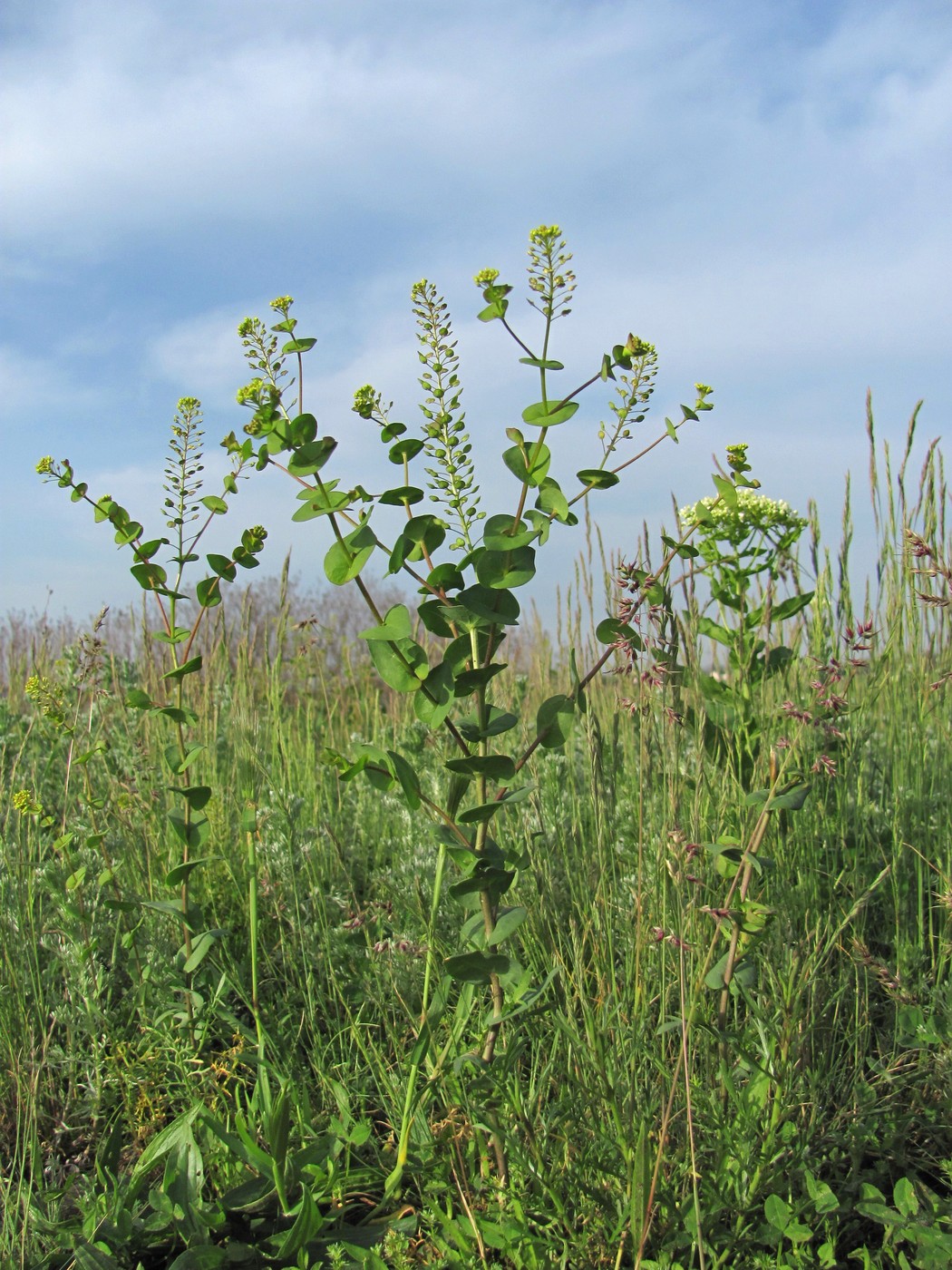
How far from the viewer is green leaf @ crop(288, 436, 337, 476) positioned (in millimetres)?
1378

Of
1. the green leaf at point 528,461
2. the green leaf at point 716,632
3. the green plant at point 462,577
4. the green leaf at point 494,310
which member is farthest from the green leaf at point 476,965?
the green leaf at point 716,632

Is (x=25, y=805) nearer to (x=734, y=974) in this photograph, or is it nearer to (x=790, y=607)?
(x=734, y=974)

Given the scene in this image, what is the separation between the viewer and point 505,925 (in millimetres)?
1421

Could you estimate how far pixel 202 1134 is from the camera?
1688 millimetres

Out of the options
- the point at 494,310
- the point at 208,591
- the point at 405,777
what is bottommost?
the point at 405,777

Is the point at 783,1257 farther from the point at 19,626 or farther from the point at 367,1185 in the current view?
the point at 19,626

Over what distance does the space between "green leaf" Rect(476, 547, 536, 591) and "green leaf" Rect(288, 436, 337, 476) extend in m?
0.27

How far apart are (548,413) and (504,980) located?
89cm

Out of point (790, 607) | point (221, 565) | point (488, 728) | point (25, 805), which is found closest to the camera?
point (488, 728)

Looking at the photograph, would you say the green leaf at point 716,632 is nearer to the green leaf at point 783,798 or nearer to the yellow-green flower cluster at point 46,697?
the green leaf at point 783,798

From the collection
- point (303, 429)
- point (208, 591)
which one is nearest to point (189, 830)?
point (208, 591)

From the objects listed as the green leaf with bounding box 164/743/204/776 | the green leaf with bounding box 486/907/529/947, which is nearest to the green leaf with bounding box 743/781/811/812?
the green leaf with bounding box 486/907/529/947

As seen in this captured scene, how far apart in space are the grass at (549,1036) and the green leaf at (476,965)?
5.9 inches

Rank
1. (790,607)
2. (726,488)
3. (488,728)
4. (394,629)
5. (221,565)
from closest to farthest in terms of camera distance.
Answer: (394,629) < (488,728) < (726,488) < (221,565) < (790,607)
